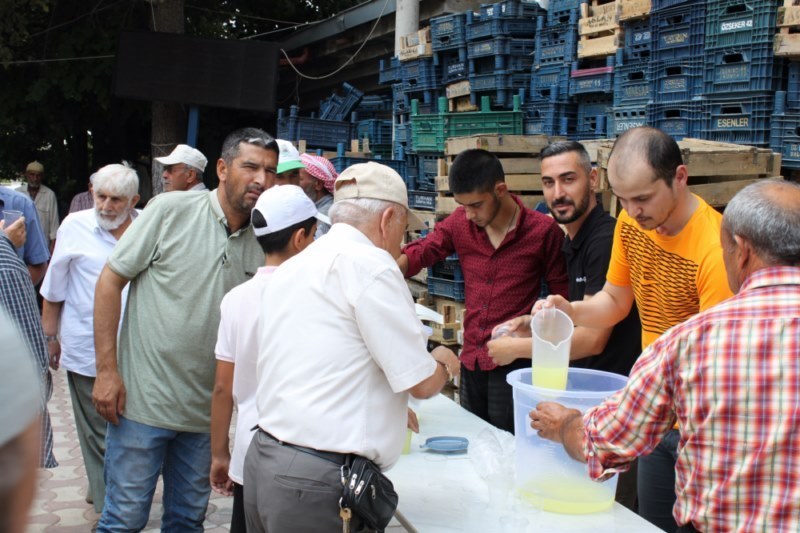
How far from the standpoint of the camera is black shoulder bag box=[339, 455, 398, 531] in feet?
7.64

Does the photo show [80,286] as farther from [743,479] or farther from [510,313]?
[743,479]

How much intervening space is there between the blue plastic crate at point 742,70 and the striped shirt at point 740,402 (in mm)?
3382

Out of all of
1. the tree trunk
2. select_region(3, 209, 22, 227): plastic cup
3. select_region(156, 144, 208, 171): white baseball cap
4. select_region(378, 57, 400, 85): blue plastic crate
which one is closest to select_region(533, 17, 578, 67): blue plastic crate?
select_region(378, 57, 400, 85): blue plastic crate

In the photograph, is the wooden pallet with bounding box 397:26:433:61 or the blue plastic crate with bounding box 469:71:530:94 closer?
the blue plastic crate with bounding box 469:71:530:94

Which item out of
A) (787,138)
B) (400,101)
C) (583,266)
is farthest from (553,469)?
(400,101)

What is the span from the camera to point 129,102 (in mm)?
14477

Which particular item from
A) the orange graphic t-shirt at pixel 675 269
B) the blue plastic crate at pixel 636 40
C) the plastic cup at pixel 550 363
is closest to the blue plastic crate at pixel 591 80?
the blue plastic crate at pixel 636 40

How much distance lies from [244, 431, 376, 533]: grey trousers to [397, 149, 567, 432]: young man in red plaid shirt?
1827 millimetres

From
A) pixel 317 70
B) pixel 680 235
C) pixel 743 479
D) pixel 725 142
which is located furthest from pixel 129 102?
pixel 743 479

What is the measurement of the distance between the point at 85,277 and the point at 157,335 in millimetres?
1436

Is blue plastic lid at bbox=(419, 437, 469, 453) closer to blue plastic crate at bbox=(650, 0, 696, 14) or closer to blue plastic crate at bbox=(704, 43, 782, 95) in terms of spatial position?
blue plastic crate at bbox=(704, 43, 782, 95)

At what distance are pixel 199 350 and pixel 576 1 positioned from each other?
423cm

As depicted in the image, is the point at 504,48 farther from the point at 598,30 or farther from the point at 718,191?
the point at 718,191

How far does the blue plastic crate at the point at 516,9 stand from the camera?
688cm
